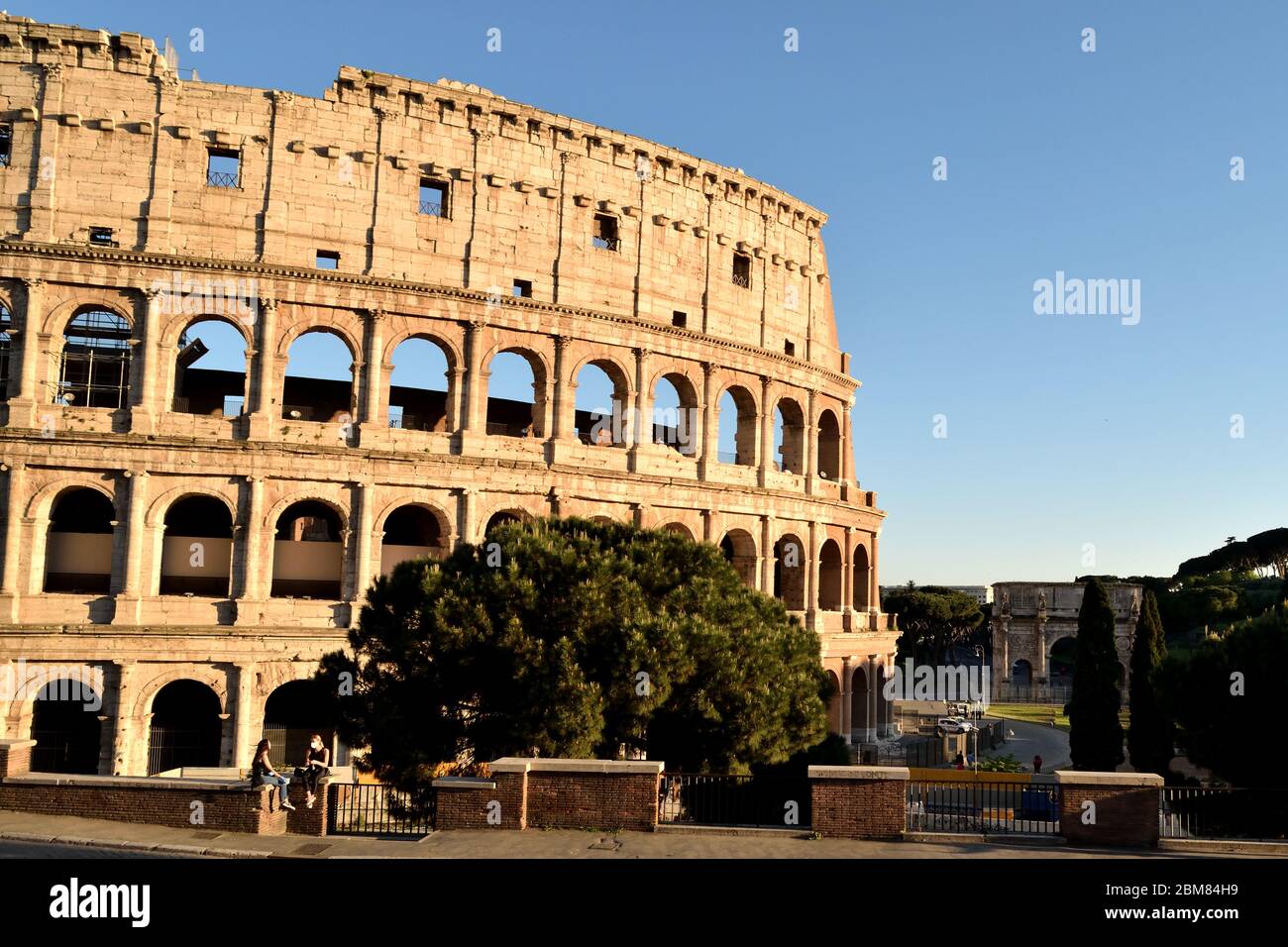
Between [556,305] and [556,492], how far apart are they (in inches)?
254

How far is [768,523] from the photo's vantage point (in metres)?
40.1

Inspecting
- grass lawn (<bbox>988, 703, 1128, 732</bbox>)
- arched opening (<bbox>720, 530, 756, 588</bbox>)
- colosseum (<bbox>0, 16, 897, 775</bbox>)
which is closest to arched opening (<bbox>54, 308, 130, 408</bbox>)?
colosseum (<bbox>0, 16, 897, 775</bbox>)

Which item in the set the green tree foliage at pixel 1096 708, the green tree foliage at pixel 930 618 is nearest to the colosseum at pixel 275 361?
the green tree foliage at pixel 1096 708

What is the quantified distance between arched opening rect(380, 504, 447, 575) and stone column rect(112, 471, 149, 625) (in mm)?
6877

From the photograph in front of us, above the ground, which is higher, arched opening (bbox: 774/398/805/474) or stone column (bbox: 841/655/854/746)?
arched opening (bbox: 774/398/805/474)

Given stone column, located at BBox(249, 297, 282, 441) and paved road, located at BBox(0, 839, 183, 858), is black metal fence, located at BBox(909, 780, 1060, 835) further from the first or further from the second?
stone column, located at BBox(249, 297, 282, 441)

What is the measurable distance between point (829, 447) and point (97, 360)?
2878 centimetres

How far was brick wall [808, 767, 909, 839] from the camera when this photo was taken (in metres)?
16.9

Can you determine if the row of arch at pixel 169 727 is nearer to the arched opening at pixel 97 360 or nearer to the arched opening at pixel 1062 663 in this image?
the arched opening at pixel 97 360

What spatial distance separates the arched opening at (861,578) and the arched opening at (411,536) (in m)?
20.4

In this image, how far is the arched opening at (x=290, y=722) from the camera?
105 feet
